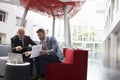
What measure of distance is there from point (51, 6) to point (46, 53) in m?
6.38

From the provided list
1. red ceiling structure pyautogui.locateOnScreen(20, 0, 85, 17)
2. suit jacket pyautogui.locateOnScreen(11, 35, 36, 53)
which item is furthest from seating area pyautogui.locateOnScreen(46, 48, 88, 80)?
red ceiling structure pyautogui.locateOnScreen(20, 0, 85, 17)

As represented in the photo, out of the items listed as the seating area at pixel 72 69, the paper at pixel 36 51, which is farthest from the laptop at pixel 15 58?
the seating area at pixel 72 69

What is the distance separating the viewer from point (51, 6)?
1098 centimetres

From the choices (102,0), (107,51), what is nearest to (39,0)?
(107,51)

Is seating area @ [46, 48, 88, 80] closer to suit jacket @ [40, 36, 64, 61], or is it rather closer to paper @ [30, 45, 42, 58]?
suit jacket @ [40, 36, 64, 61]

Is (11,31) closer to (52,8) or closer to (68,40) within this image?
(52,8)

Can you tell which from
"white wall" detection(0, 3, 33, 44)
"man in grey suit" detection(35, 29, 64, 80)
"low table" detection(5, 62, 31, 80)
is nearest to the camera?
"low table" detection(5, 62, 31, 80)

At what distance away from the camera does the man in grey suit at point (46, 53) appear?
4957mm

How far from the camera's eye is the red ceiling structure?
1032cm

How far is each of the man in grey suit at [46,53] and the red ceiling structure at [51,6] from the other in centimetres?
513

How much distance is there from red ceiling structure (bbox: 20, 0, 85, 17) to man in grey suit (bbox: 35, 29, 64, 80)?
5.13 m

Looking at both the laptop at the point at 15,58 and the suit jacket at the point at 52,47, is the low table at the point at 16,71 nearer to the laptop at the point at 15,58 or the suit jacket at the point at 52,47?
the laptop at the point at 15,58

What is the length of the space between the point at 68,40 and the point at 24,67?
5611mm

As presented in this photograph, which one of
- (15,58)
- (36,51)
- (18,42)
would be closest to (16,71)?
(15,58)
